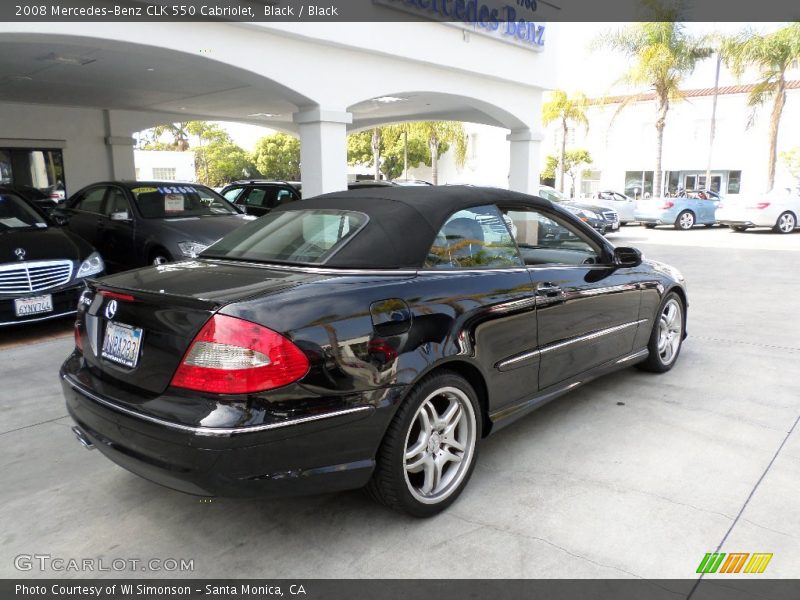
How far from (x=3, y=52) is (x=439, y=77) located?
6.58 metres

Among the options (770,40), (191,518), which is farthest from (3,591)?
(770,40)

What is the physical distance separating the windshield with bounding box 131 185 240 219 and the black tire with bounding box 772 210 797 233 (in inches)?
658

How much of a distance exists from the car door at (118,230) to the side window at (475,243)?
615 centimetres

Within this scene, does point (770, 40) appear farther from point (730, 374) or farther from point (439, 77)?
point (730, 374)

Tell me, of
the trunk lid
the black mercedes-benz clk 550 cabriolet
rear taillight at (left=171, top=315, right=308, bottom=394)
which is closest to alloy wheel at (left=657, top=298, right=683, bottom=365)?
the black mercedes-benz clk 550 cabriolet

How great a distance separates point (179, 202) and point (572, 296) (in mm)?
6605

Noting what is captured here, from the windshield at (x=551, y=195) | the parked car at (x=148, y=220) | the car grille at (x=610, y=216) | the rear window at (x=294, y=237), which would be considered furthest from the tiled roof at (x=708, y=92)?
the rear window at (x=294, y=237)

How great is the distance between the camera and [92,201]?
9312 mm

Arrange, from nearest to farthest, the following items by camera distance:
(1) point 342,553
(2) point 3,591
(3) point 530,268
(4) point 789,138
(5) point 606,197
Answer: (2) point 3,591 < (1) point 342,553 < (3) point 530,268 < (5) point 606,197 < (4) point 789,138

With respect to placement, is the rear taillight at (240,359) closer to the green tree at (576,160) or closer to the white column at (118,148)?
the white column at (118,148)

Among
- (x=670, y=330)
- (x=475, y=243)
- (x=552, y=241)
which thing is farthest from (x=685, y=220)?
(x=475, y=243)

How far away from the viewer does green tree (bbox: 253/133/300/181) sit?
48969 millimetres

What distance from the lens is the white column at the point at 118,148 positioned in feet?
49.8

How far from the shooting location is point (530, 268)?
3.55 meters
